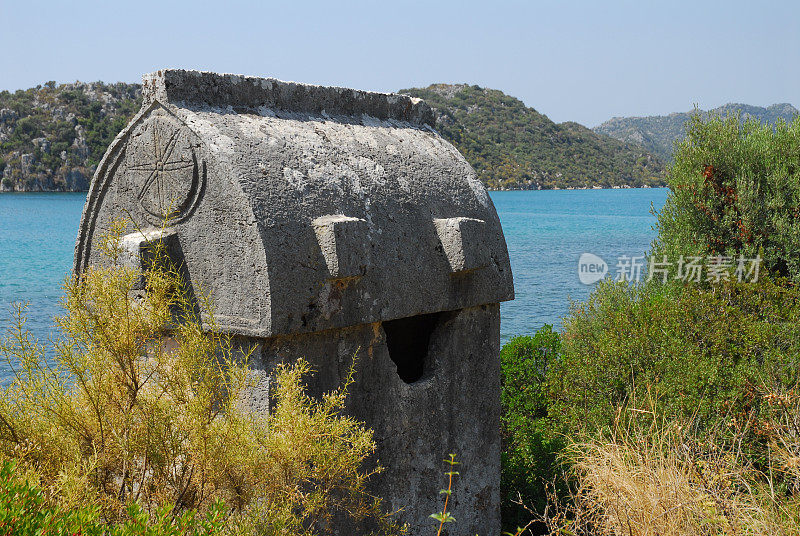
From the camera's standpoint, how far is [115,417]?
3.06 m

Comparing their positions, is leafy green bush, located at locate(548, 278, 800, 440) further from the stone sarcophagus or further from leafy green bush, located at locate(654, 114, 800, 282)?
leafy green bush, located at locate(654, 114, 800, 282)

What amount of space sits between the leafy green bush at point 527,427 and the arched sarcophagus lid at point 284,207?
228 centimetres

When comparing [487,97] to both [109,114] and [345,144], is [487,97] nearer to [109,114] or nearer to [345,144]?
[109,114]

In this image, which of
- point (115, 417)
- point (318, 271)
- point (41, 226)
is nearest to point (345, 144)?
point (318, 271)

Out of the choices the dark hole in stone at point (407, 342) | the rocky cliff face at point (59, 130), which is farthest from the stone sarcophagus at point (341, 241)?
the rocky cliff face at point (59, 130)

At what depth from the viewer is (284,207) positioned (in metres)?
3.51

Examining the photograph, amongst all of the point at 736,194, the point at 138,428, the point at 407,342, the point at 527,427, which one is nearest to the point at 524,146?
the point at 736,194

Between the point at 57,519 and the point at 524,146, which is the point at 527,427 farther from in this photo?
the point at 524,146

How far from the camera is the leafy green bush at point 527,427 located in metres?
6.12

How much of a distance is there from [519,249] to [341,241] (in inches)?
1437

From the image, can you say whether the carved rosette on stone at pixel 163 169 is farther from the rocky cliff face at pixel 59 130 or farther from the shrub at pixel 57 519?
the rocky cliff face at pixel 59 130

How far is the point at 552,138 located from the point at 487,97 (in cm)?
847
